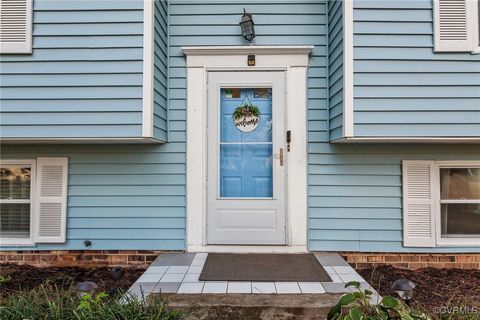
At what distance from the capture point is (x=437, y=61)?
3.28m

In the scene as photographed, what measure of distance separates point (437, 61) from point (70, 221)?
3.97 m

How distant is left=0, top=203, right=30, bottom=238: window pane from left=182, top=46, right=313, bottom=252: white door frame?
1.76m

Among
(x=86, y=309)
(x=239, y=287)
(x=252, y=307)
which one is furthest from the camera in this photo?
(x=239, y=287)

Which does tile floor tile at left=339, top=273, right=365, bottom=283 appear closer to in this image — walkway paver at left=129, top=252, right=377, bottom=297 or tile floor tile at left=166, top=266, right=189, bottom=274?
walkway paver at left=129, top=252, right=377, bottom=297

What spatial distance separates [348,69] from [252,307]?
87.5 inches

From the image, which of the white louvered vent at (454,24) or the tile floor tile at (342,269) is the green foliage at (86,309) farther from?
the white louvered vent at (454,24)

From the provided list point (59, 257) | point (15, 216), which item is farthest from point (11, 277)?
point (15, 216)

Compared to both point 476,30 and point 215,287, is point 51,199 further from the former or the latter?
point 476,30

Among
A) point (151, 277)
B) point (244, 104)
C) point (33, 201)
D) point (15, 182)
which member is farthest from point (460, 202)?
point (15, 182)

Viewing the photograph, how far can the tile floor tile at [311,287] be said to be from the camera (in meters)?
2.72

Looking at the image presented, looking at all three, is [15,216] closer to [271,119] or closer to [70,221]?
[70,221]

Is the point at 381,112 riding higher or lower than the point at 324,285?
higher

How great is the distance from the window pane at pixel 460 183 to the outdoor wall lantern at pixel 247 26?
8.07 ft

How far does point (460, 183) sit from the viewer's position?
12.3 ft
